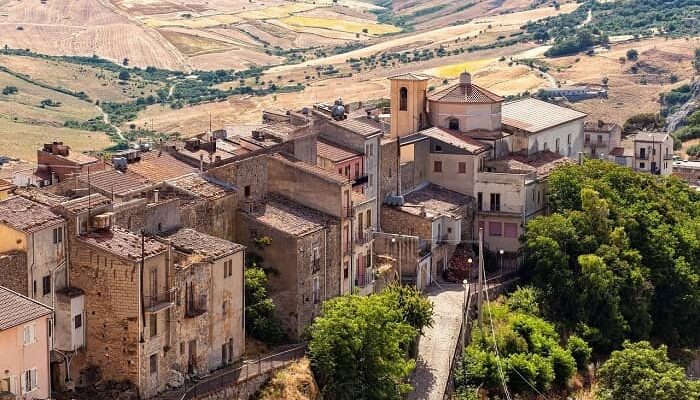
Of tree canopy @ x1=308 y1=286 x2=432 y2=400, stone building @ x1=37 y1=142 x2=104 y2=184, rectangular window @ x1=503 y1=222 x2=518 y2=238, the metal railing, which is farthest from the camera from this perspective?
rectangular window @ x1=503 y1=222 x2=518 y2=238

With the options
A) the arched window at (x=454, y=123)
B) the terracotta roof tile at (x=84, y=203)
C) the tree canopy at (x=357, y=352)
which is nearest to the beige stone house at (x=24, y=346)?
the terracotta roof tile at (x=84, y=203)

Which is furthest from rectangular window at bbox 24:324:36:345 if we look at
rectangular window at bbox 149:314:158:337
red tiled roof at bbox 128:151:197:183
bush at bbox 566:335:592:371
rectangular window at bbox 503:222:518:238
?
rectangular window at bbox 503:222:518:238

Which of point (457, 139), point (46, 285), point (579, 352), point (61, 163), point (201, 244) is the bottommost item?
point (579, 352)

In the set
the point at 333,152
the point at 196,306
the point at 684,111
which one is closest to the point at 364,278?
the point at 333,152

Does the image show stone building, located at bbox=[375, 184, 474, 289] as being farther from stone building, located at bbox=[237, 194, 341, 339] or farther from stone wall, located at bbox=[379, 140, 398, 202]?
stone building, located at bbox=[237, 194, 341, 339]

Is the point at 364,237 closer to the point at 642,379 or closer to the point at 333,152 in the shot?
the point at 333,152

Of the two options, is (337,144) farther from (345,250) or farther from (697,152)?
(697,152)

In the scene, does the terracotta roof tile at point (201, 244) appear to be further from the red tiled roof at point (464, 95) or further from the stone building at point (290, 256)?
the red tiled roof at point (464, 95)
